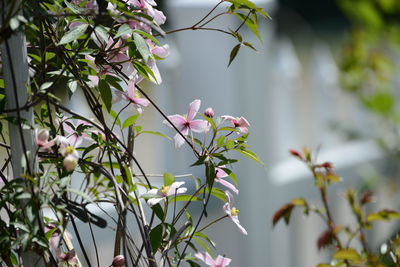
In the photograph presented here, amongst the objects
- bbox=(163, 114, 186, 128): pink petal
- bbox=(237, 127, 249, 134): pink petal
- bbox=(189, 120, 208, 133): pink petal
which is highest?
bbox=(163, 114, 186, 128): pink petal

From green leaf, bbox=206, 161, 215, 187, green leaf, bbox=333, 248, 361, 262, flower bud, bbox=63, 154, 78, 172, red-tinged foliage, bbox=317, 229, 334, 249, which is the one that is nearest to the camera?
flower bud, bbox=63, 154, 78, 172

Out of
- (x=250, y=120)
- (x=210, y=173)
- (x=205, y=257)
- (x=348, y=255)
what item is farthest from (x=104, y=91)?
(x=250, y=120)

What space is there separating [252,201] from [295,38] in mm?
3077

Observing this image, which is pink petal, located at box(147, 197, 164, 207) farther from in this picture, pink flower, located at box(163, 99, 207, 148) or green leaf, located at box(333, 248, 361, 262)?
green leaf, located at box(333, 248, 361, 262)

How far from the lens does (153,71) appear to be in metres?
0.70

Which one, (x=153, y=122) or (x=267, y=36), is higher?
(x=267, y=36)

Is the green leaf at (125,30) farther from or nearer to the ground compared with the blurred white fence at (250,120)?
farther from the ground

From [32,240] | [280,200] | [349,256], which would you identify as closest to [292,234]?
[280,200]

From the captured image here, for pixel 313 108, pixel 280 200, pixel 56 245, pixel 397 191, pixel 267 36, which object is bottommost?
pixel 397 191

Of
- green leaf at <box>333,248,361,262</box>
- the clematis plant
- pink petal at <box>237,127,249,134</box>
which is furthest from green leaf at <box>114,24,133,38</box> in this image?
green leaf at <box>333,248,361,262</box>

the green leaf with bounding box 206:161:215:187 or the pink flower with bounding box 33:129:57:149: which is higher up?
the pink flower with bounding box 33:129:57:149

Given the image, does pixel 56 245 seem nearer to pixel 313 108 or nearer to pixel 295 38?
pixel 313 108

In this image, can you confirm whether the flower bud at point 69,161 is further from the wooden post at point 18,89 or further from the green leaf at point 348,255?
the green leaf at point 348,255

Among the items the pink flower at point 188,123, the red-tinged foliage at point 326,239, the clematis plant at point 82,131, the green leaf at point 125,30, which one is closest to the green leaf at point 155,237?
the clematis plant at point 82,131
